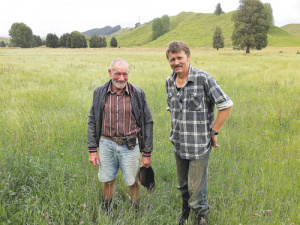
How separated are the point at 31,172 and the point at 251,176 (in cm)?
349

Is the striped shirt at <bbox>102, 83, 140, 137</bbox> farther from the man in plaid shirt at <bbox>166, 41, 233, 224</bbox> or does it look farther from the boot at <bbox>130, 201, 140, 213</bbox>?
the boot at <bbox>130, 201, 140, 213</bbox>

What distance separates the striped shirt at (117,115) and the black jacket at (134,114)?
0.20ft

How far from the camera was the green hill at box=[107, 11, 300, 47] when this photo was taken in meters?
76.0

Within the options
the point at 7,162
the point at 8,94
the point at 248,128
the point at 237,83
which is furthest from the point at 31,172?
the point at 237,83

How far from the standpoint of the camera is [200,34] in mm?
95250

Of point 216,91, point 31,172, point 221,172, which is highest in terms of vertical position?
point 216,91

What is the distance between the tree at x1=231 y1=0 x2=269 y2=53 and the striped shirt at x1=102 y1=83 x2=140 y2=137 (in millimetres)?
40480

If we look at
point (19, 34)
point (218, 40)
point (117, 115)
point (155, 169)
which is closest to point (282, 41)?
point (218, 40)

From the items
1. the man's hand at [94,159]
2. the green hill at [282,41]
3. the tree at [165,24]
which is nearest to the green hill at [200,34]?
the green hill at [282,41]

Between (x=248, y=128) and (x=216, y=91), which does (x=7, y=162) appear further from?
(x=248, y=128)

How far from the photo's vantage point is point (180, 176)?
277 cm

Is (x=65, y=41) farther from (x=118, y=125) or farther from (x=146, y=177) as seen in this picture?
(x=146, y=177)

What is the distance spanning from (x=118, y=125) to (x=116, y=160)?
464 mm

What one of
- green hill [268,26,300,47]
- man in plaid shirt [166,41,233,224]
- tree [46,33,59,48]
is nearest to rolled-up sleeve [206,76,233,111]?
man in plaid shirt [166,41,233,224]
